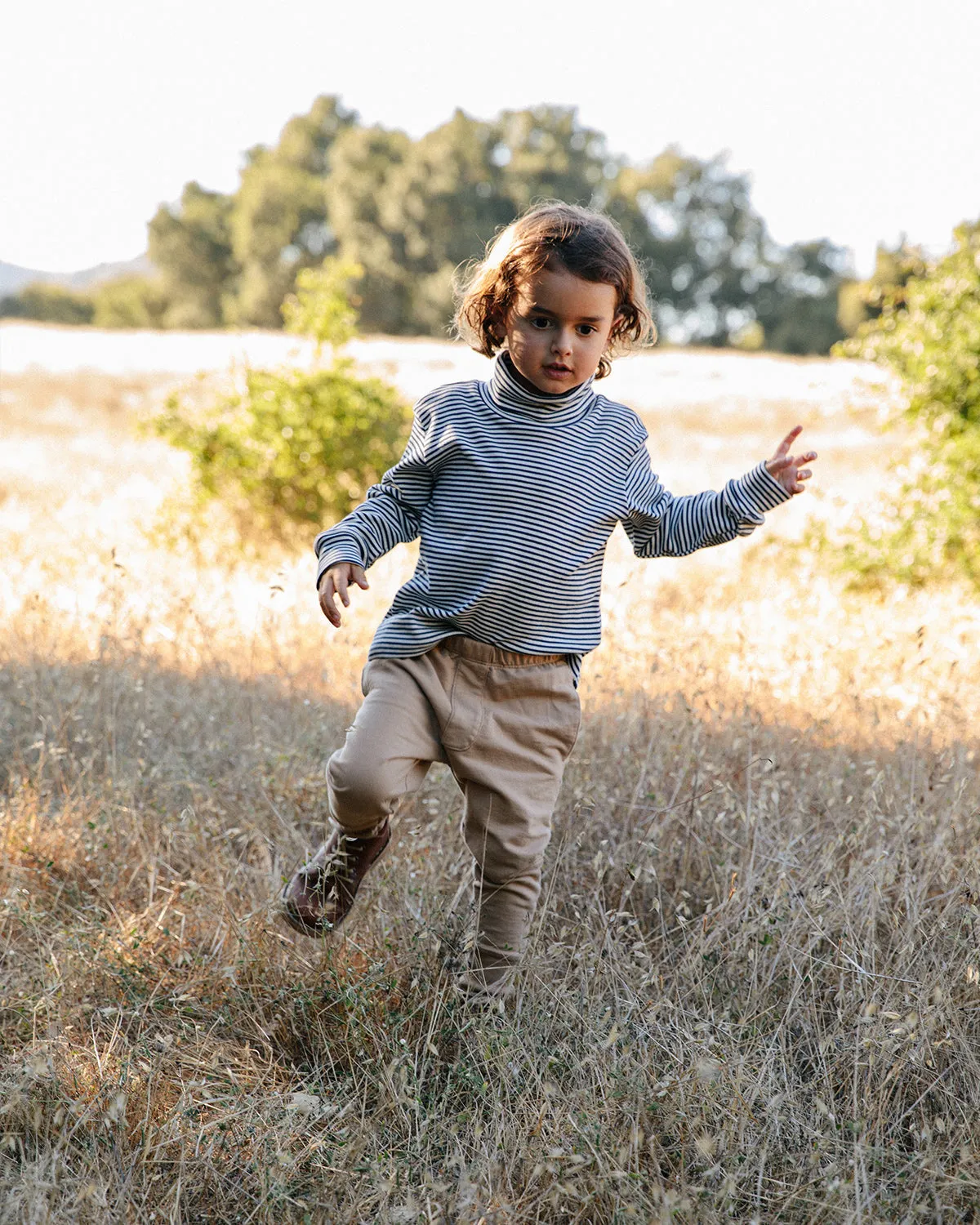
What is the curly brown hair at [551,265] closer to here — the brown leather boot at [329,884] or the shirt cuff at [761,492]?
the shirt cuff at [761,492]

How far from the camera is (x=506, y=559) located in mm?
2387

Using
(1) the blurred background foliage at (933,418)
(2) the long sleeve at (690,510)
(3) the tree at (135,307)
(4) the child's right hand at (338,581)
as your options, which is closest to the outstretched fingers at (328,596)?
(4) the child's right hand at (338,581)

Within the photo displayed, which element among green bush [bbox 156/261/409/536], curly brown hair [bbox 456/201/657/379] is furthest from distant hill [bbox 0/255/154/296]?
curly brown hair [bbox 456/201/657/379]

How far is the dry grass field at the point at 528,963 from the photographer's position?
1.92 metres

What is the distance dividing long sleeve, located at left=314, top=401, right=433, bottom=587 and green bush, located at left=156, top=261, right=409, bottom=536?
4632 millimetres

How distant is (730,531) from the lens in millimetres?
2551

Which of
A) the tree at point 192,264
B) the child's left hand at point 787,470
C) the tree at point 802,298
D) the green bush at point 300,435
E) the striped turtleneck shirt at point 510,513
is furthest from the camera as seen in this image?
the tree at point 192,264

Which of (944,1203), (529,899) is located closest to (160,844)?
(529,899)

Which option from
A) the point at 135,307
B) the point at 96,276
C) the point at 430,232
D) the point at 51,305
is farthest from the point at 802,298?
the point at 96,276

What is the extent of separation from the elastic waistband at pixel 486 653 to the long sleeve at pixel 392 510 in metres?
0.25

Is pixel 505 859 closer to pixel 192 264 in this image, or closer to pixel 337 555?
pixel 337 555

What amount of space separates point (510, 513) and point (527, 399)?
0.84 ft

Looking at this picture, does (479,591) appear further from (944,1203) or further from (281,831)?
(944,1203)

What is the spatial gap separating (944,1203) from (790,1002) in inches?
18.9
